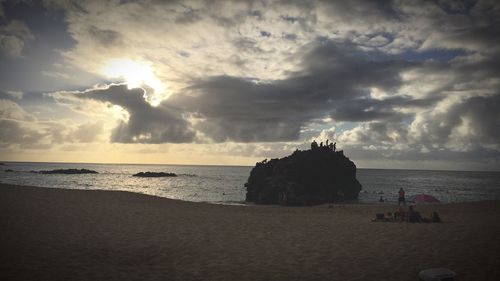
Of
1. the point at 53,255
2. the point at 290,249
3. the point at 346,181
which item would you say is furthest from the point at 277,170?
the point at 53,255

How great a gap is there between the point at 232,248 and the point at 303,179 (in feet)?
129

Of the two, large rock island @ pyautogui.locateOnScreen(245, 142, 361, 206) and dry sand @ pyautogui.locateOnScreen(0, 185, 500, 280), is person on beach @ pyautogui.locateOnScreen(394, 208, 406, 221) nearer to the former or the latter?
dry sand @ pyautogui.locateOnScreen(0, 185, 500, 280)

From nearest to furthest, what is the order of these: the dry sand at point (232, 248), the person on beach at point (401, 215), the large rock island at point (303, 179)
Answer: the dry sand at point (232, 248) → the person on beach at point (401, 215) → the large rock island at point (303, 179)

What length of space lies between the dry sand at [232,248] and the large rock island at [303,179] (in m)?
27.4

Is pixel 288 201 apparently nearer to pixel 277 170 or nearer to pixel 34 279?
pixel 277 170

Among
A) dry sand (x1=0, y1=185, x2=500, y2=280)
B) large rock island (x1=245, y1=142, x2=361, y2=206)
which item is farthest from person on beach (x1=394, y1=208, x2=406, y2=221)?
large rock island (x1=245, y1=142, x2=361, y2=206)

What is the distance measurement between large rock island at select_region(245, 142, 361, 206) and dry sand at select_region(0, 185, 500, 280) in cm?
2737

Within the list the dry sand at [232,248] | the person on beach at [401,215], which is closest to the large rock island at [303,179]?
the person on beach at [401,215]

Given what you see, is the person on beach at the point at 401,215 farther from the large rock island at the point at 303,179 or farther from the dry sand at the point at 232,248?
the large rock island at the point at 303,179

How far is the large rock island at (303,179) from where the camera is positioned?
152ft

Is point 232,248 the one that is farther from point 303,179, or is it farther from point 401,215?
point 303,179

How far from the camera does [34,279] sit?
8.30 metres

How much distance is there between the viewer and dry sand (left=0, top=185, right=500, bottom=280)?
9.41 meters

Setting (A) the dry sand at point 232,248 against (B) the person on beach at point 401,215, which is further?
(B) the person on beach at point 401,215
